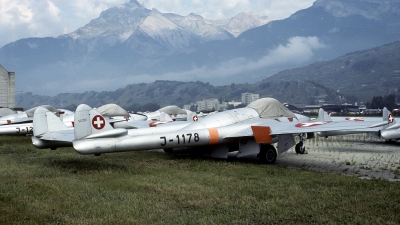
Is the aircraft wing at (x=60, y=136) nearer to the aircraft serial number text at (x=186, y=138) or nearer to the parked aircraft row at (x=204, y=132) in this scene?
the parked aircraft row at (x=204, y=132)

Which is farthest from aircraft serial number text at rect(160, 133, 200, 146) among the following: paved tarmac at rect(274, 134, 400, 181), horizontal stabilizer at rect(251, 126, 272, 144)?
paved tarmac at rect(274, 134, 400, 181)

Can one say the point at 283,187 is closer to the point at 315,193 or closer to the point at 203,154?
the point at 315,193

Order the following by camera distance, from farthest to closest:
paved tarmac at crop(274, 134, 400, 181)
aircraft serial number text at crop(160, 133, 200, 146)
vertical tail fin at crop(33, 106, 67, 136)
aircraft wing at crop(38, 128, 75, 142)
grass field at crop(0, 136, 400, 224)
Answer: vertical tail fin at crop(33, 106, 67, 136), aircraft serial number text at crop(160, 133, 200, 146), aircraft wing at crop(38, 128, 75, 142), paved tarmac at crop(274, 134, 400, 181), grass field at crop(0, 136, 400, 224)

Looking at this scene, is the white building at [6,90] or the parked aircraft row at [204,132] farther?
the white building at [6,90]

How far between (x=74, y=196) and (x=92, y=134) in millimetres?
3443

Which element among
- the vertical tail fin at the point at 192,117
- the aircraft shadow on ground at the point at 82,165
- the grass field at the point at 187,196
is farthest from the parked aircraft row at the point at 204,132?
the vertical tail fin at the point at 192,117

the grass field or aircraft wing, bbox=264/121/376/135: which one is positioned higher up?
aircraft wing, bbox=264/121/376/135

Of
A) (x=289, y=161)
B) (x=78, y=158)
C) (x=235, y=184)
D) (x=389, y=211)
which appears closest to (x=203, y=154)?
(x=289, y=161)

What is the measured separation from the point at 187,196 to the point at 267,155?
6.17 metres

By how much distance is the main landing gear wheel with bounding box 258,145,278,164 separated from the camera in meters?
13.2

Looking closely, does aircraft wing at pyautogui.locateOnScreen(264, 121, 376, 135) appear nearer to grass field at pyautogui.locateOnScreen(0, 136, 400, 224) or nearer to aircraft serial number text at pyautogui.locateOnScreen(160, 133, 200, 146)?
grass field at pyautogui.locateOnScreen(0, 136, 400, 224)

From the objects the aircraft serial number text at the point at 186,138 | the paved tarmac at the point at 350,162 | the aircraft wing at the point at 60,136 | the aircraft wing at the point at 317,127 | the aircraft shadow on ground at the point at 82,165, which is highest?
the aircraft wing at the point at 60,136

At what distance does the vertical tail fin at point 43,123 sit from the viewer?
41.0ft

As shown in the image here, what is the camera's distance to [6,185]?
859cm
